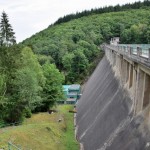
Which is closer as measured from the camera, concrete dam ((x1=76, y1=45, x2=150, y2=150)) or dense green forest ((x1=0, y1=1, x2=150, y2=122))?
concrete dam ((x1=76, y1=45, x2=150, y2=150))

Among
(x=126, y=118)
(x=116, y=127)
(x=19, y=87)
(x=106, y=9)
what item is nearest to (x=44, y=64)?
(x=19, y=87)

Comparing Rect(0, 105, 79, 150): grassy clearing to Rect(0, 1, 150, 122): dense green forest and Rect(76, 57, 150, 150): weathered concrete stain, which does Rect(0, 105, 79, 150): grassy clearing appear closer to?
Rect(76, 57, 150, 150): weathered concrete stain

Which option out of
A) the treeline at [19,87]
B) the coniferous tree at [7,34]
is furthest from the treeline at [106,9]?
the treeline at [19,87]

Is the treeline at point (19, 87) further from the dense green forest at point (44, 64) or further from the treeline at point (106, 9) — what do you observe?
the treeline at point (106, 9)

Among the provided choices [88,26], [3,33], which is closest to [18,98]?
[3,33]

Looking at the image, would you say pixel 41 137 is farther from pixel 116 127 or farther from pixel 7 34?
pixel 7 34

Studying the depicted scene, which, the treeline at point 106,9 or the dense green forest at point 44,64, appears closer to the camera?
the dense green forest at point 44,64

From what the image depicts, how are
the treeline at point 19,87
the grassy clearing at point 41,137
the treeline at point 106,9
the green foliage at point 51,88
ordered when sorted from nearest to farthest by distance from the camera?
the grassy clearing at point 41,137 < the treeline at point 19,87 < the green foliage at point 51,88 < the treeline at point 106,9

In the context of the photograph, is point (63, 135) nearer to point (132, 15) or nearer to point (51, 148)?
point (51, 148)

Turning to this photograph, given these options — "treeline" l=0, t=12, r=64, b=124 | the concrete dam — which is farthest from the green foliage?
the concrete dam
